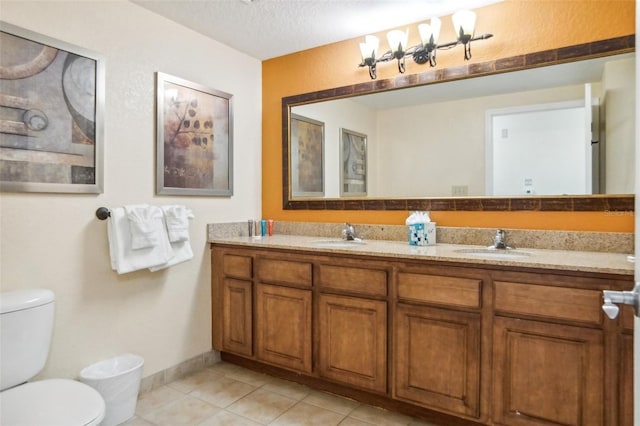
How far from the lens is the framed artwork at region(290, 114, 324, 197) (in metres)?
2.85

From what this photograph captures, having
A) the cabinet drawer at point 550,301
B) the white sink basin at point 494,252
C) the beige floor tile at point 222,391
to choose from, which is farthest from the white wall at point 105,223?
the cabinet drawer at point 550,301

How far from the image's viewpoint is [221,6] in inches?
88.0

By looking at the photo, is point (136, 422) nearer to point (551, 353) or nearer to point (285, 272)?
point (285, 272)

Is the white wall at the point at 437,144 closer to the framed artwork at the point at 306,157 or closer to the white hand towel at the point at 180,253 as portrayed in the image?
the framed artwork at the point at 306,157

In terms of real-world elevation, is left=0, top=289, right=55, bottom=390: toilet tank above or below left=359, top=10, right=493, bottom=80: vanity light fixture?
below

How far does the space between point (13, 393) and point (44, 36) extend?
1.56m

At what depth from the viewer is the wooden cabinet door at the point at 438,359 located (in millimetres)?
1737

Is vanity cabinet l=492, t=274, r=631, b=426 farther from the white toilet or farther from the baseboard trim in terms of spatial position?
the baseboard trim

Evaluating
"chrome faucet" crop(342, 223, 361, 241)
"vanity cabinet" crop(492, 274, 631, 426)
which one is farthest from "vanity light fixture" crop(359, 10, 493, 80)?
"vanity cabinet" crop(492, 274, 631, 426)

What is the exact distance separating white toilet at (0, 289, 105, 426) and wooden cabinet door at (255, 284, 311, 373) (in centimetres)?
105

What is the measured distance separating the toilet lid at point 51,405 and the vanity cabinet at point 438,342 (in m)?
1.31

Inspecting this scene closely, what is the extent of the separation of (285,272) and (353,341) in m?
0.56

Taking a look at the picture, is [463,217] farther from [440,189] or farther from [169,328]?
[169,328]

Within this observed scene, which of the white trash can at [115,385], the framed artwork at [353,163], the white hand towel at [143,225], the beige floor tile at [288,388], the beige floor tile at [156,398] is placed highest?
the framed artwork at [353,163]
